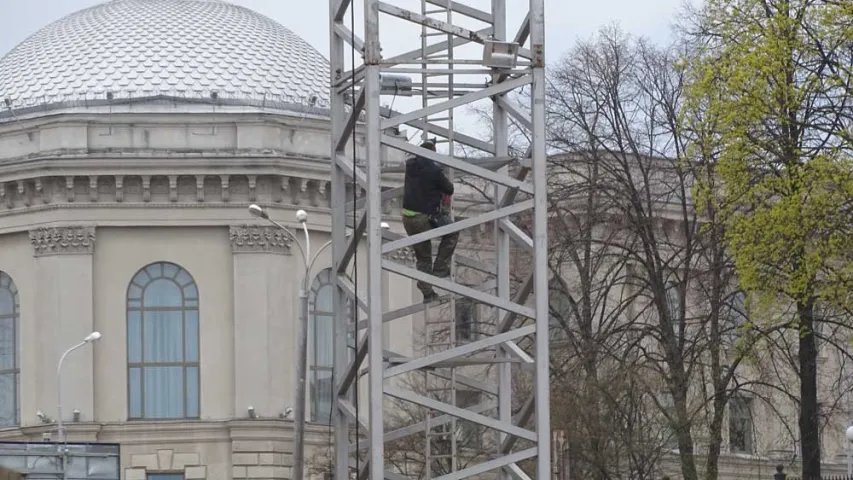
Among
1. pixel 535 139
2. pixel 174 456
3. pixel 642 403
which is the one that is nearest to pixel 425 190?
pixel 535 139

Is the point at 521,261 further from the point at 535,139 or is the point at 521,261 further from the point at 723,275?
the point at 535,139

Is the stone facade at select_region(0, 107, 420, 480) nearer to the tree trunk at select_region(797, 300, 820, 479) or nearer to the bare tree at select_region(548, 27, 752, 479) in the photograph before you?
the bare tree at select_region(548, 27, 752, 479)

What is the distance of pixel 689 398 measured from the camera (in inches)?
1943

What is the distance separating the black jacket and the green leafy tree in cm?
1589

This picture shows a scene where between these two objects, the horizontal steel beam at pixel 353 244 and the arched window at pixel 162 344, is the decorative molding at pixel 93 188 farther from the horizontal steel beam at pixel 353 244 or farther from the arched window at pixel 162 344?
the horizontal steel beam at pixel 353 244

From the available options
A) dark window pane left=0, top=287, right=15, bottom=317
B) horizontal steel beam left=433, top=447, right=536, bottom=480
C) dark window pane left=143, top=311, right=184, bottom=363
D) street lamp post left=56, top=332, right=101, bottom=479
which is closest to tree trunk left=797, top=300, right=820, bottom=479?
street lamp post left=56, top=332, right=101, bottom=479

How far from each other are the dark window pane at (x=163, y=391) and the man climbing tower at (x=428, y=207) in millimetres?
46308

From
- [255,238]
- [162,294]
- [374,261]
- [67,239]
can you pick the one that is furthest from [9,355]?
[374,261]

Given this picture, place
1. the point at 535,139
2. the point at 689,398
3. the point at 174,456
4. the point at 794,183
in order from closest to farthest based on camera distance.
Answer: the point at 535,139, the point at 794,183, the point at 689,398, the point at 174,456

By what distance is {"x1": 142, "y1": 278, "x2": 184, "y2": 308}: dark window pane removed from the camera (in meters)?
64.6

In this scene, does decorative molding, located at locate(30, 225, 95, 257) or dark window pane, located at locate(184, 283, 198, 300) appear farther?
dark window pane, located at locate(184, 283, 198, 300)

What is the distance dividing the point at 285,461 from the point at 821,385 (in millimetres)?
14739

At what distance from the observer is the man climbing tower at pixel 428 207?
1842 cm

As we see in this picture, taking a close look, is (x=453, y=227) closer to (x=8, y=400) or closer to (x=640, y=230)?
(x=640, y=230)
